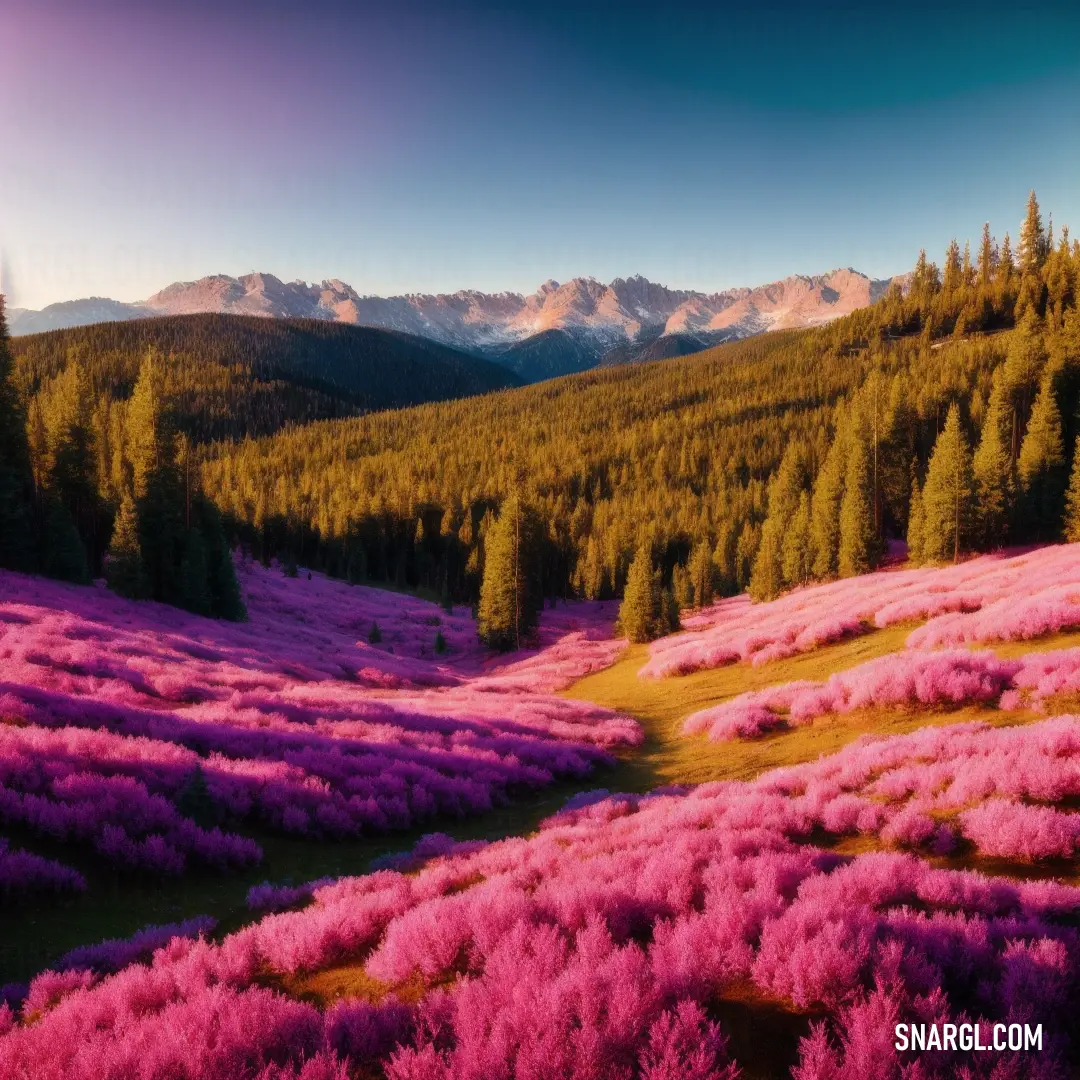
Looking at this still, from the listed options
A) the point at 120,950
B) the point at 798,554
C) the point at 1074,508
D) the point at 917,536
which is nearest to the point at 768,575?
the point at 798,554

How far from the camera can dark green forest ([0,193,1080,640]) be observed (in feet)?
177

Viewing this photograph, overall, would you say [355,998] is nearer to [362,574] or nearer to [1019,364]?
[1019,364]

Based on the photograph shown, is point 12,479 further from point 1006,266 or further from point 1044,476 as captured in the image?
point 1006,266

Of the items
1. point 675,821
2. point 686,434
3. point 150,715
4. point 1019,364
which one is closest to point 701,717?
point 675,821

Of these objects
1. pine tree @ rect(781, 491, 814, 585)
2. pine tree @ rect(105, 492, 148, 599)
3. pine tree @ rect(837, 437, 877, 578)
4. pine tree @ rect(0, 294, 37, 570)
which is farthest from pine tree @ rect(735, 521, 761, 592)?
pine tree @ rect(0, 294, 37, 570)

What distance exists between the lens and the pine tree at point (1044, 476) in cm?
5406

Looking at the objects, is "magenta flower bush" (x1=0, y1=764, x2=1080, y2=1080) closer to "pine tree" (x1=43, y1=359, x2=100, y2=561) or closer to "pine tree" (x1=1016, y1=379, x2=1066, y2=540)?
"pine tree" (x1=43, y1=359, x2=100, y2=561)

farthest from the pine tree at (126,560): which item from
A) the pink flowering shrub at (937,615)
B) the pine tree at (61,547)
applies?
the pink flowering shrub at (937,615)

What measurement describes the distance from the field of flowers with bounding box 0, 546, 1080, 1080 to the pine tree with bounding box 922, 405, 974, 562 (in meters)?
42.7

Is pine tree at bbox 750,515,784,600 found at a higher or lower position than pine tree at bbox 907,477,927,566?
lower

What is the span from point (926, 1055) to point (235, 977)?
5.82 meters

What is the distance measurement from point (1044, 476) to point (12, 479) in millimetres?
82937

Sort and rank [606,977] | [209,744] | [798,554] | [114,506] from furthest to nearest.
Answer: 1. [798,554]
2. [114,506]
3. [209,744]
4. [606,977]

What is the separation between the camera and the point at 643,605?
151 feet
